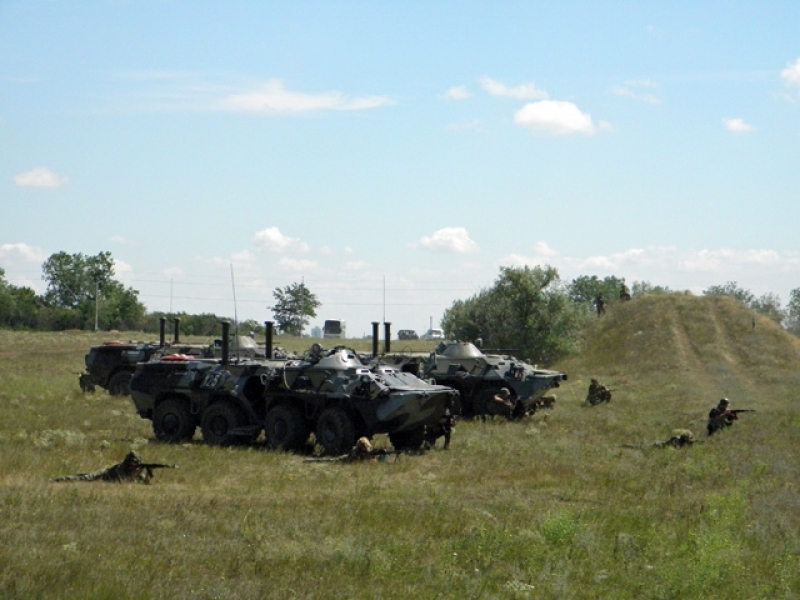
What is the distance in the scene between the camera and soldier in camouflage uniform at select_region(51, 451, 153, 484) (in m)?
14.7

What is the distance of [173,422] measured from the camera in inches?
833

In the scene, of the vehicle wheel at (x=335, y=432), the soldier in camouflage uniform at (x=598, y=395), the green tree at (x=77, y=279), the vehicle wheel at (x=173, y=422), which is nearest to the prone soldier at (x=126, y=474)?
the vehicle wheel at (x=335, y=432)

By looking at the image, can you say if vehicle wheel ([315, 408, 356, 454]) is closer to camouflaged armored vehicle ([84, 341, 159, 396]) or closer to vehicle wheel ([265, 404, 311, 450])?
vehicle wheel ([265, 404, 311, 450])

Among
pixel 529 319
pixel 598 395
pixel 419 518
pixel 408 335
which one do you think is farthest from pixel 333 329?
pixel 419 518

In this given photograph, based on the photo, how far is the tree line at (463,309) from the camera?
5191 cm

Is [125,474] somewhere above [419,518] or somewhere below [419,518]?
above

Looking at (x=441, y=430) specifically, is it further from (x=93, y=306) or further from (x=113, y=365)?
(x=93, y=306)

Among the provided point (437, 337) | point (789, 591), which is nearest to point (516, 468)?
point (789, 591)

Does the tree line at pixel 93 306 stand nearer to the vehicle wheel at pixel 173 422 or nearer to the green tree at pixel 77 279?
the green tree at pixel 77 279

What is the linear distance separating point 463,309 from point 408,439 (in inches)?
1361

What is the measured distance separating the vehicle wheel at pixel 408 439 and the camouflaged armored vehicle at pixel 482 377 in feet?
19.5

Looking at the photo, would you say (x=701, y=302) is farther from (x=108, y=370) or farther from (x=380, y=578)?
(x=380, y=578)

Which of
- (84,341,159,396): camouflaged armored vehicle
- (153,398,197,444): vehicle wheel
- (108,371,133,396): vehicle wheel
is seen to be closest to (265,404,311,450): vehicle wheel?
(153,398,197,444): vehicle wheel

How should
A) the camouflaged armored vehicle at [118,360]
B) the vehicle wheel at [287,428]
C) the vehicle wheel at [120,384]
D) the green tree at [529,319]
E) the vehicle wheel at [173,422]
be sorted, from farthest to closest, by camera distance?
1. the green tree at [529,319]
2. the vehicle wheel at [120,384]
3. the camouflaged armored vehicle at [118,360]
4. the vehicle wheel at [173,422]
5. the vehicle wheel at [287,428]
